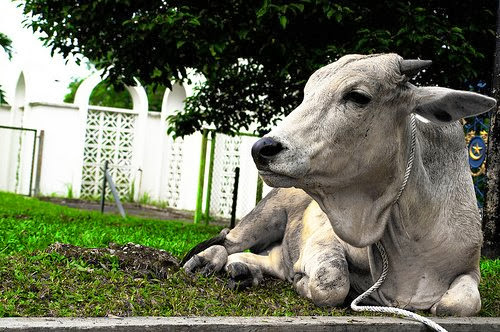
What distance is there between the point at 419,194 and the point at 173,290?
1.24 metres

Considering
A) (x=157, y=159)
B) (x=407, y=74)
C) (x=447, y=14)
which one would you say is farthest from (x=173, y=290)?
(x=157, y=159)

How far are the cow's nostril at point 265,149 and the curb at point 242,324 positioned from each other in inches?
26.0

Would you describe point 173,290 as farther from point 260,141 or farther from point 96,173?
point 96,173

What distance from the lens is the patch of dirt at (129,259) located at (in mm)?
4516

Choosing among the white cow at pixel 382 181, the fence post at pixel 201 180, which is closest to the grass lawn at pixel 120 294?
the white cow at pixel 382 181

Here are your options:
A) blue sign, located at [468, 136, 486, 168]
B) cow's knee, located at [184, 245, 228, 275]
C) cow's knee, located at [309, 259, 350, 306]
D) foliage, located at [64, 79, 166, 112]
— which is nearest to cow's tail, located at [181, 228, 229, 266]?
cow's knee, located at [184, 245, 228, 275]

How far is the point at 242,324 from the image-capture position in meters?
3.45

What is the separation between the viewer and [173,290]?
413cm

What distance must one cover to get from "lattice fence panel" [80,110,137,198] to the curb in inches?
605

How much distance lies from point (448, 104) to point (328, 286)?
1.01m

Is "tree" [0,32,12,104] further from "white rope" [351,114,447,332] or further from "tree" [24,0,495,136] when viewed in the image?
"white rope" [351,114,447,332]

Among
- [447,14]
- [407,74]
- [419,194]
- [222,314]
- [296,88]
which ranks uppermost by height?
[447,14]

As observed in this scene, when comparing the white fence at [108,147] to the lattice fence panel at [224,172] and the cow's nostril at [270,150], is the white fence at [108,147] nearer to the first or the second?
the lattice fence panel at [224,172]

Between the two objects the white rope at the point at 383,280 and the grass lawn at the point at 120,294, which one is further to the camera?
the white rope at the point at 383,280
